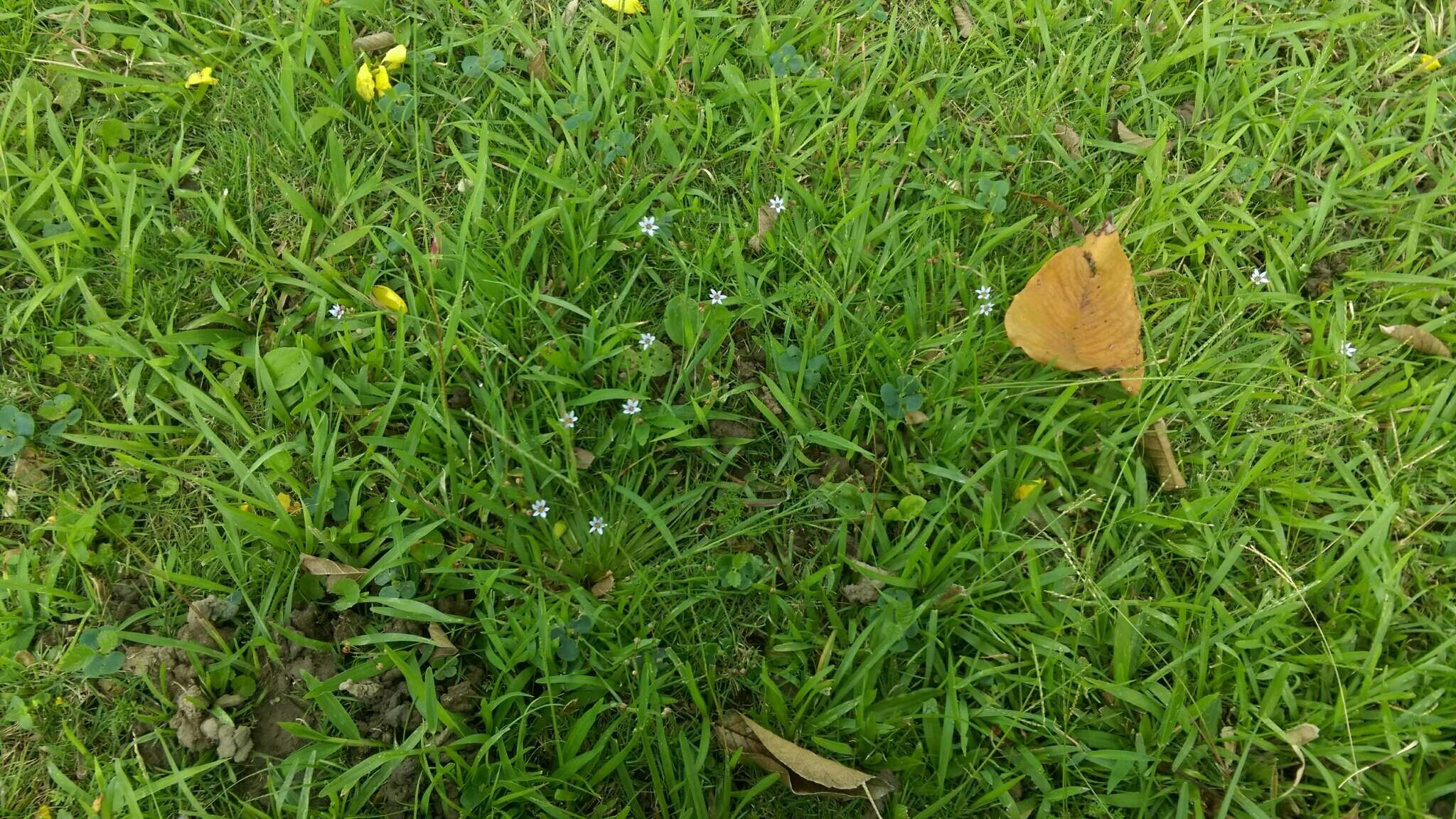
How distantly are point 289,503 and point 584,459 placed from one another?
0.75m

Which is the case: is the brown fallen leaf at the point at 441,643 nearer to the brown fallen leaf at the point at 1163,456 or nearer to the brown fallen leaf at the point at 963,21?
the brown fallen leaf at the point at 1163,456

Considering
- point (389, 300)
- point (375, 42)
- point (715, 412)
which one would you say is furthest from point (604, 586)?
point (375, 42)

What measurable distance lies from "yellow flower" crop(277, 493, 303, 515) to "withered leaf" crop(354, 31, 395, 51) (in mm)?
1469

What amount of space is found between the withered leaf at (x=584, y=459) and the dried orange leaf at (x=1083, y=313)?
114 centimetres

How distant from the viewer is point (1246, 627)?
79.4 inches

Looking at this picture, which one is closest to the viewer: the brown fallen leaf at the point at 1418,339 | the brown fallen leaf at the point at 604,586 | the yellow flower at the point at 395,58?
the brown fallen leaf at the point at 604,586

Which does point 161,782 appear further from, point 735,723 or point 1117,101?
point 1117,101

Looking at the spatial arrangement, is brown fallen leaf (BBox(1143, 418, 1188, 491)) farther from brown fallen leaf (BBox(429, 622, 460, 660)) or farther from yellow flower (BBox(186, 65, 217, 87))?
yellow flower (BBox(186, 65, 217, 87))

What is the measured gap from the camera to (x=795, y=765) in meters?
1.81

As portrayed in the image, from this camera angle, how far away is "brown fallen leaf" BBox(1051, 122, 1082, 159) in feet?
8.42

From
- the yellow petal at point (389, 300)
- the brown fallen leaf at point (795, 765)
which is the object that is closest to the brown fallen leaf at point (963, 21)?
the yellow petal at point (389, 300)

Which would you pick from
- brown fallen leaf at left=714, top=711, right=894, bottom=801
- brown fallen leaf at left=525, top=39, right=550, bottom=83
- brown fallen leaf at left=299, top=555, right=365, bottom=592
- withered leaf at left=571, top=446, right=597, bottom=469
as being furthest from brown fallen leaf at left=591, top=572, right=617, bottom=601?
brown fallen leaf at left=525, top=39, right=550, bottom=83

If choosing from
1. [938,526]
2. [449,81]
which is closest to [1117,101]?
[938,526]

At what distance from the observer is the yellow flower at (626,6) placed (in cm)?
262
